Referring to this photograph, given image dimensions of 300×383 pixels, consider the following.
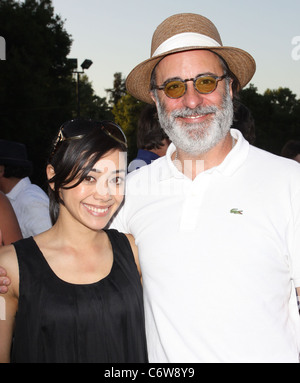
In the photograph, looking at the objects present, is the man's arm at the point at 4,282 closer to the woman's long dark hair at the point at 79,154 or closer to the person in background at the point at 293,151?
the woman's long dark hair at the point at 79,154

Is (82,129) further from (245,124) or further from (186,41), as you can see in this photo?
(245,124)

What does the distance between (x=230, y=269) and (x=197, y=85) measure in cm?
121

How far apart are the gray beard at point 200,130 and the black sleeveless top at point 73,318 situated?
3.11ft

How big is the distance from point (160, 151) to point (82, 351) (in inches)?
112

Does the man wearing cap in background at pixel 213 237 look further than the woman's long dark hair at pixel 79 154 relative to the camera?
No

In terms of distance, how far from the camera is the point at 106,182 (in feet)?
8.48

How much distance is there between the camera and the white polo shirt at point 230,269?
2197 mm

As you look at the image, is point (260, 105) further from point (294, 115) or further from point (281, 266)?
point (281, 266)

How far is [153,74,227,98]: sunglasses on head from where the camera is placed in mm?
2666

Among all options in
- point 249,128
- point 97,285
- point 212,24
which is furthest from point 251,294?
point 249,128

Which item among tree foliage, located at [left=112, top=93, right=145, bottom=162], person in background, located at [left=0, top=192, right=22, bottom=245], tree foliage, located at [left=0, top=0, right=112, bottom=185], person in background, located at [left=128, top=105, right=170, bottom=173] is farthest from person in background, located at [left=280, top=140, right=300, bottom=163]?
tree foliage, located at [left=112, top=93, right=145, bottom=162]

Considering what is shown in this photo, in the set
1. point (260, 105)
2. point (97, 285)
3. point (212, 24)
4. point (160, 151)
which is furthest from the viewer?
point (260, 105)

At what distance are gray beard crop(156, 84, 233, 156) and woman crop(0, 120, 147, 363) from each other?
0.37 m

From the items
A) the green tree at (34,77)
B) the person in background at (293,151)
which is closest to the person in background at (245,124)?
the person in background at (293,151)
